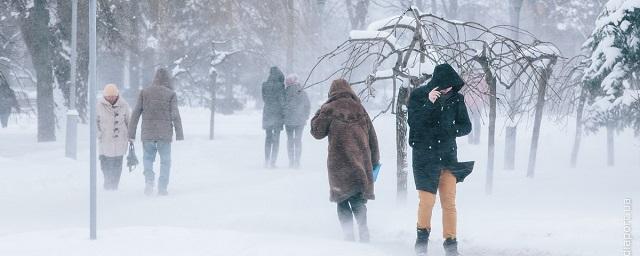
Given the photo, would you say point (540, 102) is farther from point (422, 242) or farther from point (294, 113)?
point (422, 242)

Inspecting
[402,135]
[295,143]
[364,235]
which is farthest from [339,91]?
[295,143]

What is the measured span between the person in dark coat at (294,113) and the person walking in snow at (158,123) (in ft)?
14.4

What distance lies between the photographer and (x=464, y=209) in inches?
445

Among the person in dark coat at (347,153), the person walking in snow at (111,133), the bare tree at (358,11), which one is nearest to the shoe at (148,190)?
the person walking in snow at (111,133)

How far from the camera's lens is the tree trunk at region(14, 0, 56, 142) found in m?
20.7

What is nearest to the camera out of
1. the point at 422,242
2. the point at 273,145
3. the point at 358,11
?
the point at 422,242

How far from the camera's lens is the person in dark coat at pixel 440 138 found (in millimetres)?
7855

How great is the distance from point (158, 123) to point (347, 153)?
15.8 feet

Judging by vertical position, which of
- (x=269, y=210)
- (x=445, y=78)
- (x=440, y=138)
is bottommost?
(x=269, y=210)

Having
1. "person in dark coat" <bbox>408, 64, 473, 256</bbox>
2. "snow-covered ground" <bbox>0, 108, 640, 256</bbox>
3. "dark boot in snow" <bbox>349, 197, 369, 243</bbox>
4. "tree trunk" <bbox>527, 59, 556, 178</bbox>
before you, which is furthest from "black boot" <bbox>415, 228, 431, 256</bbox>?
"tree trunk" <bbox>527, 59, 556, 178</bbox>

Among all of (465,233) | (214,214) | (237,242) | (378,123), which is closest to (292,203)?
(214,214)

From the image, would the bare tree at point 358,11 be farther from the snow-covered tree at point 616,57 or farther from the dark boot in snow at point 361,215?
the dark boot in snow at point 361,215

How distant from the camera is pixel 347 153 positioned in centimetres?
889

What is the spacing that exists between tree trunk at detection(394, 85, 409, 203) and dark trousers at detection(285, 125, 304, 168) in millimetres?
6348
